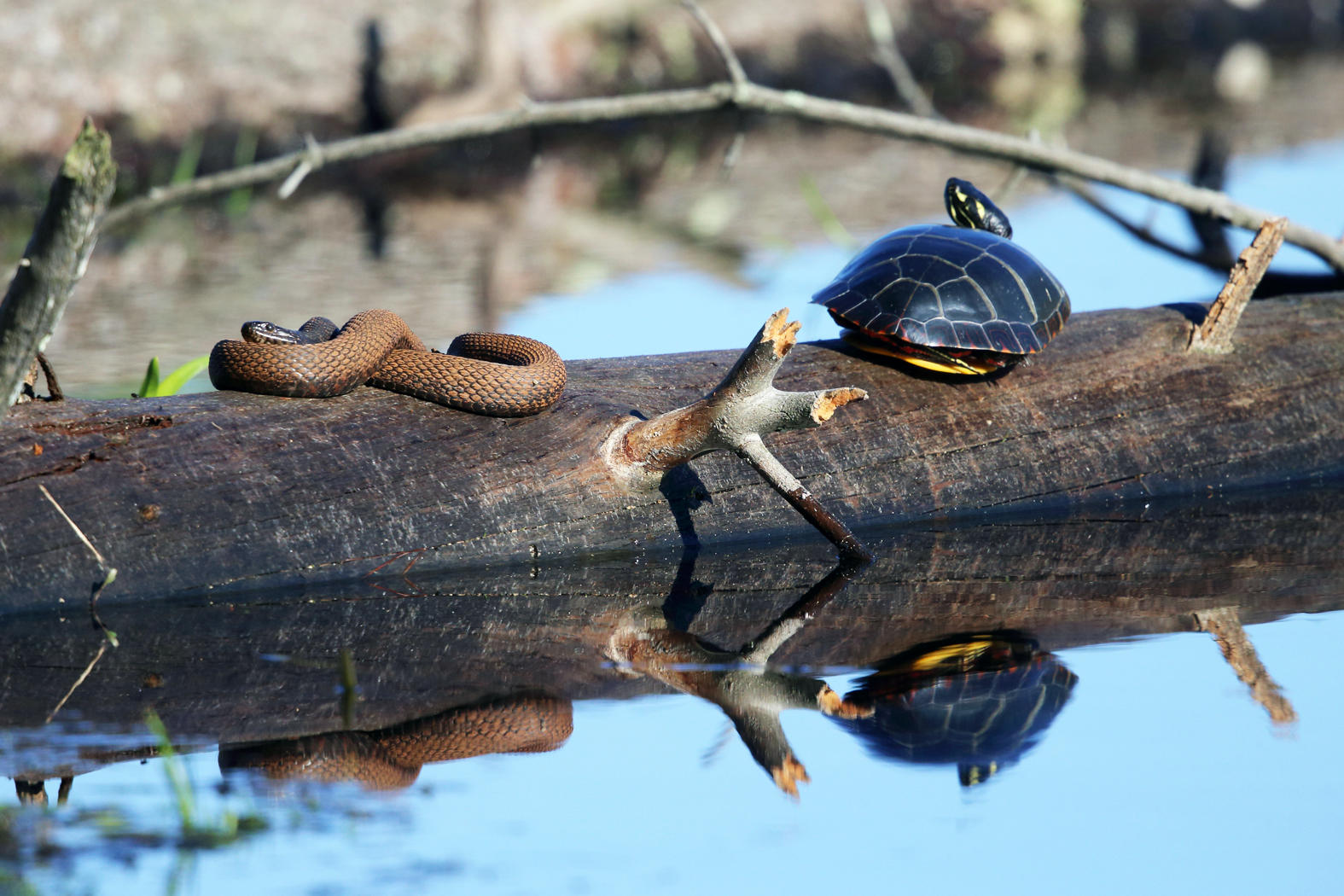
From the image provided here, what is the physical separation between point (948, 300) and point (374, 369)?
203cm

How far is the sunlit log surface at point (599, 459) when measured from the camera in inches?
164

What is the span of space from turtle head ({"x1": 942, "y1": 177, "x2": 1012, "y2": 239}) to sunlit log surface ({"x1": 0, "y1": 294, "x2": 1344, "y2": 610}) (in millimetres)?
555

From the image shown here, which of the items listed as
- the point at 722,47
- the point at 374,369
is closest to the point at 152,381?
the point at 374,369

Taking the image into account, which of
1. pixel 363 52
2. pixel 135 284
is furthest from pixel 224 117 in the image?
Result: pixel 135 284

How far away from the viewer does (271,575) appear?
4.32m

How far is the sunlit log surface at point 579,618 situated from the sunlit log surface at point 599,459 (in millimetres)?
107

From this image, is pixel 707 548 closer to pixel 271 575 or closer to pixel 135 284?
pixel 271 575

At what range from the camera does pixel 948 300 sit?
5055 mm

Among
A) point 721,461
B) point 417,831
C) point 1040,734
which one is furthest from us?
point 721,461

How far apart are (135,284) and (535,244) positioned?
3.06 metres

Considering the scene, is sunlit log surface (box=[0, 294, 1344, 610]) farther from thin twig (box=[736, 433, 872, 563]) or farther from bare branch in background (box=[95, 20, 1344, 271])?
bare branch in background (box=[95, 20, 1344, 271])

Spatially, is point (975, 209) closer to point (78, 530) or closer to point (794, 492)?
point (794, 492)

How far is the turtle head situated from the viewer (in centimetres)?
592

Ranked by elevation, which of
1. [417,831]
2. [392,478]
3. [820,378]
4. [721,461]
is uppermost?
[820,378]
